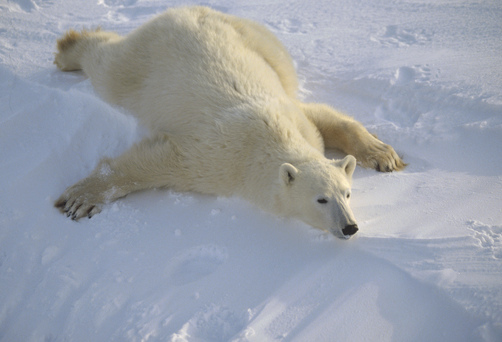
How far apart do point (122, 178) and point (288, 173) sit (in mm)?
1437

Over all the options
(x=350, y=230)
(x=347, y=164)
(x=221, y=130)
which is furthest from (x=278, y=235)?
(x=221, y=130)

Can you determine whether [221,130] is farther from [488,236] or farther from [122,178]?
[488,236]

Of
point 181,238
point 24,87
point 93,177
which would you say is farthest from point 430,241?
point 24,87

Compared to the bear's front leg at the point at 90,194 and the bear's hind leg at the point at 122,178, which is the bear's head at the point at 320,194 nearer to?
the bear's hind leg at the point at 122,178

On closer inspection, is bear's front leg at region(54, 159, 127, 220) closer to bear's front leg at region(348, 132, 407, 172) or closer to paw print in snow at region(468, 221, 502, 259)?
bear's front leg at region(348, 132, 407, 172)

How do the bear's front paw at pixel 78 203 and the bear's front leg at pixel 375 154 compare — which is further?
the bear's front leg at pixel 375 154

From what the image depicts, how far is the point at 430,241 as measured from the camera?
2824mm

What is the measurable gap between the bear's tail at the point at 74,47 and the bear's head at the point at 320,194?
313 centimetres

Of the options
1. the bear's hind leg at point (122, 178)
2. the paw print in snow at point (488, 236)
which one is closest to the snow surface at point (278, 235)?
the paw print in snow at point (488, 236)

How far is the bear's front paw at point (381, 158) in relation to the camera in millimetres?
3709

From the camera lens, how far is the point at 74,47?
4879 millimetres

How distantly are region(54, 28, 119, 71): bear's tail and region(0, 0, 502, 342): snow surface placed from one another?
15 cm

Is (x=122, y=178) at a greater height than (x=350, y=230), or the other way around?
(x=350, y=230)

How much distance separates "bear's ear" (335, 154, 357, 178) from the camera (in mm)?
3186
